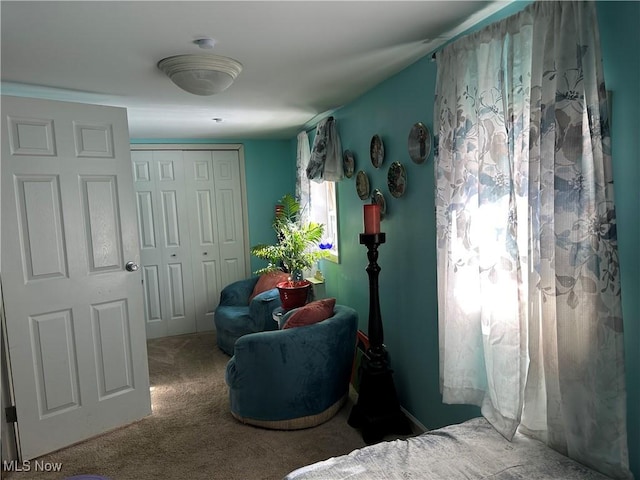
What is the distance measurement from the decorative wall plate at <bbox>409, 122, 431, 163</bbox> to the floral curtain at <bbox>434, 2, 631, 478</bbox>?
0.96 ft

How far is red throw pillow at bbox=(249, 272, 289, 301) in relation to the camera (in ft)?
14.1

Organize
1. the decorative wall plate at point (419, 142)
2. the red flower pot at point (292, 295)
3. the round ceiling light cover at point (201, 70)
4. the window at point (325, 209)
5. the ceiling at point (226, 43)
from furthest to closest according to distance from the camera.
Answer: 1. the window at point (325, 209)
2. the red flower pot at point (292, 295)
3. the decorative wall plate at point (419, 142)
4. the round ceiling light cover at point (201, 70)
5. the ceiling at point (226, 43)

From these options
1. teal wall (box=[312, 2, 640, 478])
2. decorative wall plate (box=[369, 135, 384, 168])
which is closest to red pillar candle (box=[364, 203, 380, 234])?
teal wall (box=[312, 2, 640, 478])

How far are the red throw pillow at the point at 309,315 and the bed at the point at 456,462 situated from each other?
1152mm

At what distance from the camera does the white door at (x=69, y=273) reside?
2.46 metres

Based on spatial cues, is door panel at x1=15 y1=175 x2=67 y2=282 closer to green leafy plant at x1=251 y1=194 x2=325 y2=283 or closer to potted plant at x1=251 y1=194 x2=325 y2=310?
potted plant at x1=251 y1=194 x2=325 y2=310

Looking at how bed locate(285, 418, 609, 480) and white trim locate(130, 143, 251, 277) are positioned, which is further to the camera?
white trim locate(130, 143, 251, 277)

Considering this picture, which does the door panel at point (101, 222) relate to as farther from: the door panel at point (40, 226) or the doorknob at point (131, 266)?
the door panel at point (40, 226)

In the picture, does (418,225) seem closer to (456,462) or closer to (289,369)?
(289,369)

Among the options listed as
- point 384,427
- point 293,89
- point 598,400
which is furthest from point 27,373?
point 598,400

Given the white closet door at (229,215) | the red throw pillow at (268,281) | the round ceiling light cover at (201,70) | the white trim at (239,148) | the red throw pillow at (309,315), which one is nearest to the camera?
the round ceiling light cover at (201,70)

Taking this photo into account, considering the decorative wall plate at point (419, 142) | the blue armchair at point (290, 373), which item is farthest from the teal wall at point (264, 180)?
the decorative wall plate at point (419, 142)

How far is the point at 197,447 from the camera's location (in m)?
2.59

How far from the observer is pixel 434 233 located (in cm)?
237
